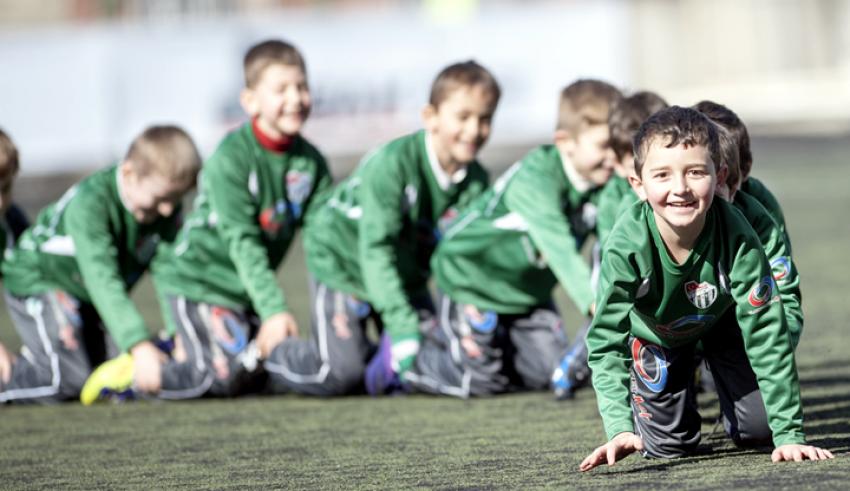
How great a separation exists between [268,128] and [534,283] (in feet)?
4.01

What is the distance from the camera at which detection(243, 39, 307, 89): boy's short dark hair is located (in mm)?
5797

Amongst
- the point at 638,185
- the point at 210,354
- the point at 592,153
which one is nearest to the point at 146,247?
the point at 210,354

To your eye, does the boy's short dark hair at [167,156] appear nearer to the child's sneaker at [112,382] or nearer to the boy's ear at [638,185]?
the child's sneaker at [112,382]

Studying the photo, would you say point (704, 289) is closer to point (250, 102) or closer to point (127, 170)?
point (250, 102)

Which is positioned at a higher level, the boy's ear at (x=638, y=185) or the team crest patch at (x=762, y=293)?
the boy's ear at (x=638, y=185)

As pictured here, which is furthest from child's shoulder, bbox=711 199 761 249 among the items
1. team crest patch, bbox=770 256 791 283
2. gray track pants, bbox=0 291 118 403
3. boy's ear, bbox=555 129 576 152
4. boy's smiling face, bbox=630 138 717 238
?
gray track pants, bbox=0 291 118 403

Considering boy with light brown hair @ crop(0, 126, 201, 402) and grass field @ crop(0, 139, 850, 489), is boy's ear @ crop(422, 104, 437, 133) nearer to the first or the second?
boy with light brown hair @ crop(0, 126, 201, 402)

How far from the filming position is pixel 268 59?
5805 mm

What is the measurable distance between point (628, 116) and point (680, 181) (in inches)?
51.6

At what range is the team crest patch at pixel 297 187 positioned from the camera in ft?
18.8

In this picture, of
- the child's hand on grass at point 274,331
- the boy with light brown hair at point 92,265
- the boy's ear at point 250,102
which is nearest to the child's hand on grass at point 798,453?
the child's hand on grass at point 274,331

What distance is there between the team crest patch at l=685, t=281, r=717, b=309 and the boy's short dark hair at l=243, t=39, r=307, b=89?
103 inches

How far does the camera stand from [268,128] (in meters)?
5.71

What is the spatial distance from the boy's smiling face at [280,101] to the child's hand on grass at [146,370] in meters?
0.98
